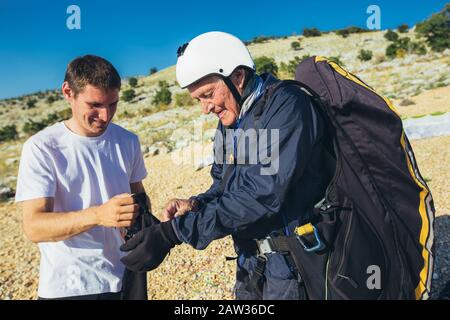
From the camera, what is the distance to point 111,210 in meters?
2.35

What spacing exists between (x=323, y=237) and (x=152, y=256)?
1.09m

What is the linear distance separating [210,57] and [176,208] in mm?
1188

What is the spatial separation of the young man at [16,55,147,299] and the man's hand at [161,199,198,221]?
0.38 m

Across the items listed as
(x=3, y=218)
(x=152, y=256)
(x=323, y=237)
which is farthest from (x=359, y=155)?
(x=3, y=218)

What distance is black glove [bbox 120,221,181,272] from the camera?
241cm

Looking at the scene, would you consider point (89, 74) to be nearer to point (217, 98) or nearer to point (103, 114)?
point (103, 114)

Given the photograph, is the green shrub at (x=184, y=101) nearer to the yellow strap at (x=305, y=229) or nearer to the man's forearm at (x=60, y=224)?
the man's forearm at (x=60, y=224)

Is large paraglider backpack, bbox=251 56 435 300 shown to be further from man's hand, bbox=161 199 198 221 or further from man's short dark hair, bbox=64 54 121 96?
man's short dark hair, bbox=64 54 121 96

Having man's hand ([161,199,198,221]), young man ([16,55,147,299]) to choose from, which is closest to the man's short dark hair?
young man ([16,55,147,299])

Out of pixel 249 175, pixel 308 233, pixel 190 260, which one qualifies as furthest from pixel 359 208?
pixel 190 260

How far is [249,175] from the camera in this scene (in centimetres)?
224

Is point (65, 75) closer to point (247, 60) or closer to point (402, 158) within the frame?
point (247, 60)

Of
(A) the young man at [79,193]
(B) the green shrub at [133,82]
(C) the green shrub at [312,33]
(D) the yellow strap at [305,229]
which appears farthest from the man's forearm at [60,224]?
(C) the green shrub at [312,33]

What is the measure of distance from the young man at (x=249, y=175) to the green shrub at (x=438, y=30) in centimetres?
3915
